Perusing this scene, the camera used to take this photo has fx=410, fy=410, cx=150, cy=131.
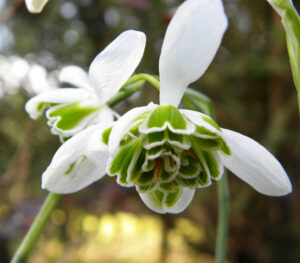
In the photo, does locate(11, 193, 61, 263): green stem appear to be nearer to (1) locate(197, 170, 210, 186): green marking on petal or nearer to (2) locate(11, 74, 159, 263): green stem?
(2) locate(11, 74, 159, 263): green stem

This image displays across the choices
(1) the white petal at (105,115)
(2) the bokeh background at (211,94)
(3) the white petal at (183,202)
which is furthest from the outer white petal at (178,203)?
(2) the bokeh background at (211,94)

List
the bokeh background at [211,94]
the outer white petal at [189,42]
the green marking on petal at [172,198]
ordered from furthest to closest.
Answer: the bokeh background at [211,94] < the green marking on petal at [172,198] < the outer white petal at [189,42]

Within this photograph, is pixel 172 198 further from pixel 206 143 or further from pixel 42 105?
pixel 42 105

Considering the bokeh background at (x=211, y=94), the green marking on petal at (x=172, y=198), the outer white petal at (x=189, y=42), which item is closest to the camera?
the outer white petal at (x=189, y=42)

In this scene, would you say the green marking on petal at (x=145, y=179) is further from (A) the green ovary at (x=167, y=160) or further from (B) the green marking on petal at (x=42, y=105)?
(B) the green marking on petal at (x=42, y=105)

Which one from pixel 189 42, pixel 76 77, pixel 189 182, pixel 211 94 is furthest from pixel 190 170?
pixel 211 94

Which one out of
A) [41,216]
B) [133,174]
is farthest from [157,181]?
[41,216]

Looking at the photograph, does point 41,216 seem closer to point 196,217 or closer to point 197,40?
point 197,40

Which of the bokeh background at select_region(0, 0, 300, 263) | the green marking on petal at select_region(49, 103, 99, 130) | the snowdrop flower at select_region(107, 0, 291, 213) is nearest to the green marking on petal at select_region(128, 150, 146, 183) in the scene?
the snowdrop flower at select_region(107, 0, 291, 213)
